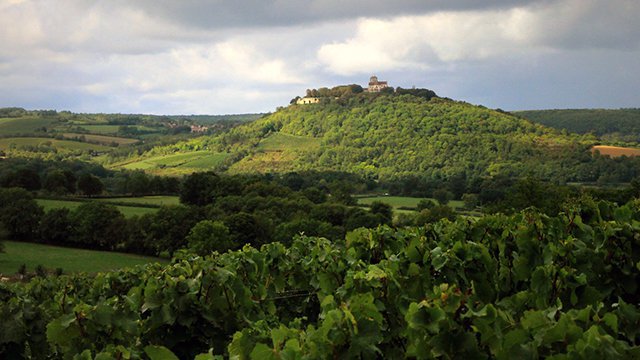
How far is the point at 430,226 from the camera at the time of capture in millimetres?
11883

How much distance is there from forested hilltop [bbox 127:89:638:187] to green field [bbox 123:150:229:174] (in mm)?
2586

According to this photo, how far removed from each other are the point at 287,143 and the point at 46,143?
54182 millimetres

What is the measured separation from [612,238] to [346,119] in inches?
6012

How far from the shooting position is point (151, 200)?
3054 inches

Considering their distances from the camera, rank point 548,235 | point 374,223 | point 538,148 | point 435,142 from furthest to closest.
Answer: point 435,142, point 538,148, point 374,223, point 548,235

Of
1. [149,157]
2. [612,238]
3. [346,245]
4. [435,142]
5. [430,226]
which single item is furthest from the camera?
[149,157]

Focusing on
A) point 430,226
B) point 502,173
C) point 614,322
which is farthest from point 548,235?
point 502,173

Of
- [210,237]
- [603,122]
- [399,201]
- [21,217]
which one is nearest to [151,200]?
[21,217]

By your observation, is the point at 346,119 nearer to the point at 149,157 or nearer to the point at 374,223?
the point at 149,157

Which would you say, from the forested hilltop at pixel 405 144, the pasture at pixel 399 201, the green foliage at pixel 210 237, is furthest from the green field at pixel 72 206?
the forested hilltop at pixel 405 144

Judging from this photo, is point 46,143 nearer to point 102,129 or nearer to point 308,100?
point 102,129

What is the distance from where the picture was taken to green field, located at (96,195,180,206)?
245 ft

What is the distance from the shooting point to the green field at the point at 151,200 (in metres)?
74.6

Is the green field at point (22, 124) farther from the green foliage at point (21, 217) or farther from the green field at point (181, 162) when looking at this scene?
the green foliage at point (21, 217)
